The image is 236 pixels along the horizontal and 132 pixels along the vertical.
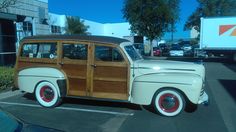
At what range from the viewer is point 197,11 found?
49.9 meters

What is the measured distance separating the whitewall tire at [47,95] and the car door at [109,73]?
39.7 inches

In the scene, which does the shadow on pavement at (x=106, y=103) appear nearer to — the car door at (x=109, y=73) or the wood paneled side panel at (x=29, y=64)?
the car door at (x=109, y=73)

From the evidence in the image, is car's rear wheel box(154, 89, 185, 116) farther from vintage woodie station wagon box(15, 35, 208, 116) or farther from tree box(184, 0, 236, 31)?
tree box(184, 0, 236, 31)

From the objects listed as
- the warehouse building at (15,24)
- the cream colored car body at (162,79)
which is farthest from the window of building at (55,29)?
the cream colored car body at (162,79)

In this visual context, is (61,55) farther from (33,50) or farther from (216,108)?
(216,108)

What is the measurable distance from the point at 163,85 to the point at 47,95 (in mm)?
3160

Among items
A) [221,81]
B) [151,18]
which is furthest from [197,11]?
[221,81]

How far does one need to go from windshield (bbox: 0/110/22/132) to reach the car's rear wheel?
17.4 ft

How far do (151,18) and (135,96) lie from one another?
2856 cm

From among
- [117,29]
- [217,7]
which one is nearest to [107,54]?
[217,7]

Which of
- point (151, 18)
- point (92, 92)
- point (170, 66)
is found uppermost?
→ point (151, 18)

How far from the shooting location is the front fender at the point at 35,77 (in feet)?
30.5

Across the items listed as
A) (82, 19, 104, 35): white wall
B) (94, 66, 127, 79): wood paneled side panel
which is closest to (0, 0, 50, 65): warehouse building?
(94, 66, 127, 79): wood paneled side panel

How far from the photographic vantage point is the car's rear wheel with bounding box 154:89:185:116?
836 centimetres
